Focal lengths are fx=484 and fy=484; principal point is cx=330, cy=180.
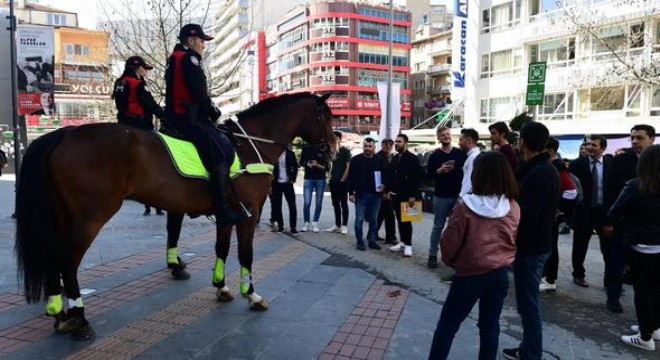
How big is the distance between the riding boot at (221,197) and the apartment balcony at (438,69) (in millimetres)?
69058

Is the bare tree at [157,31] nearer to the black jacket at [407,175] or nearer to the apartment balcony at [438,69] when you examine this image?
the black jacket at [407,175]

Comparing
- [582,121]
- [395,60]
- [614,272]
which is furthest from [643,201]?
[395,60]

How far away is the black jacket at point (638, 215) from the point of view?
14.0 ft

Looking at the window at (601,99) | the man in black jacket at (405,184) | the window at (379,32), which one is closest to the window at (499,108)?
the window at (601,99)

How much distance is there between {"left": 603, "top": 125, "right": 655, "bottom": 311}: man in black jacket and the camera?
548 centimetres

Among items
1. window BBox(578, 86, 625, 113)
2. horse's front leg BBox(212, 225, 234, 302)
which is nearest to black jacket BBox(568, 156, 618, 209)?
horse's front leg BBox(212, 225, 234, 302)

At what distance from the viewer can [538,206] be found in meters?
3.77

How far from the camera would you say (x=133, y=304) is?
16.8 feet

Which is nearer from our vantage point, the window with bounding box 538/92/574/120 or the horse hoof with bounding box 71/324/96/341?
the horse hoof with bounding box 71/324/96/341

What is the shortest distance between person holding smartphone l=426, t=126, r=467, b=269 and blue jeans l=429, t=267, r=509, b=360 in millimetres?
3576

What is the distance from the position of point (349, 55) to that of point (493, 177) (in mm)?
67444

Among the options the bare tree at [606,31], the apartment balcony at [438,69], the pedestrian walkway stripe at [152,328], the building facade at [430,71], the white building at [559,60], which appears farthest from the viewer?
the building facade at [430,71]

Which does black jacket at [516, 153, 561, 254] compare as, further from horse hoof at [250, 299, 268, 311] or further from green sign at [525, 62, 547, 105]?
green sign at [525, 62, 547, 105]

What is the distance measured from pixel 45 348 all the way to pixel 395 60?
7098 centimetres
